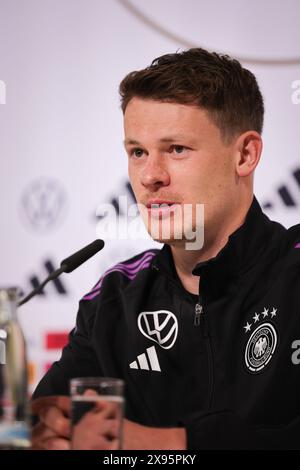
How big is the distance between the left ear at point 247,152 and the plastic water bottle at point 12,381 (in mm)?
979

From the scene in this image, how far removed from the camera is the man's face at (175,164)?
1.87m

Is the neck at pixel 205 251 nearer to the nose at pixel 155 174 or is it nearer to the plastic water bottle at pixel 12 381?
the nose at pixel 155 174

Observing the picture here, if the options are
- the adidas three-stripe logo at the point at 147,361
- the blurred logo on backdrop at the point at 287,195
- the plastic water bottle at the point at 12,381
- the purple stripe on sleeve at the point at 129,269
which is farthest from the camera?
the blurred logo on backdrop at the point at 287,195

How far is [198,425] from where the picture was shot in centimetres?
128

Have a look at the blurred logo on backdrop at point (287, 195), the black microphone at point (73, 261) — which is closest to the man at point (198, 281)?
the black microphone at point (73, 261)

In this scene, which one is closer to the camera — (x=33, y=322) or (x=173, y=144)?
(x=173, y=144)

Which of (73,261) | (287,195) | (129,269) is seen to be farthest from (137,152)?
(287,195)

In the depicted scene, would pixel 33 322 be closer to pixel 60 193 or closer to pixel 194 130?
pixel 60 193

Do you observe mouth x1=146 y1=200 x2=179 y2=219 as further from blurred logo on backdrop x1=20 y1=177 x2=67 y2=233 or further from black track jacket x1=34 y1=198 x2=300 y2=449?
blurred logo on backdrop x1=20 y1=177 x2=67 y2=233

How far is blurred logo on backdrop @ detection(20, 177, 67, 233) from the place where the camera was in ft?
9.00

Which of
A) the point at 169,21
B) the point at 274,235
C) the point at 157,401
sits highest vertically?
the point at 169,21

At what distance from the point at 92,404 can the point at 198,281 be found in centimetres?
92
